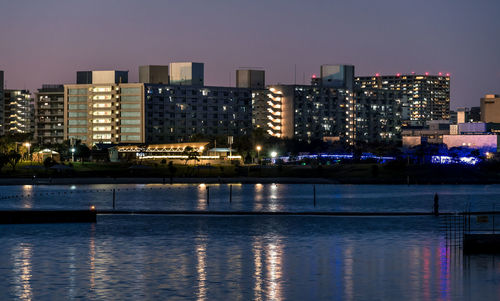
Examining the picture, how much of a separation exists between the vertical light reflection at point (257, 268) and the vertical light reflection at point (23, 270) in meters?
10.1

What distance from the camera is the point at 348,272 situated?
4322 cm

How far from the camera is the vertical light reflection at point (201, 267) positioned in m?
36.5

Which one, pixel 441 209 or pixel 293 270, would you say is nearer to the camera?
pixel 293 270

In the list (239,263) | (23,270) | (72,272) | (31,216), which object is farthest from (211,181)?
(72,272)

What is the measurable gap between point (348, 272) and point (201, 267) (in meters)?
8.26

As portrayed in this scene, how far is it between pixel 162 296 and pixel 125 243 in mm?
22362

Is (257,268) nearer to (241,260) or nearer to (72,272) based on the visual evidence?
(241,260)

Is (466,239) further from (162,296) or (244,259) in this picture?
(162,296)

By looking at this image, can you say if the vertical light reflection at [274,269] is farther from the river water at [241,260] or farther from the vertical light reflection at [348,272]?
the vertical light reflection at [348,272]

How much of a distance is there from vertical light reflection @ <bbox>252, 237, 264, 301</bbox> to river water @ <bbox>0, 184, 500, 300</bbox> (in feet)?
0.15

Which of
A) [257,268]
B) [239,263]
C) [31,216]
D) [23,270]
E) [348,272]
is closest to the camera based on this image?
[348,272]

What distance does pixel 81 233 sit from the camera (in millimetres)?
64438

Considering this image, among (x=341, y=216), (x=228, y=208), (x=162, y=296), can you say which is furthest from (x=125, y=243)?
(x=228, y=208)

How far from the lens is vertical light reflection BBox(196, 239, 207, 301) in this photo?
3647 cm
